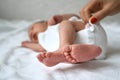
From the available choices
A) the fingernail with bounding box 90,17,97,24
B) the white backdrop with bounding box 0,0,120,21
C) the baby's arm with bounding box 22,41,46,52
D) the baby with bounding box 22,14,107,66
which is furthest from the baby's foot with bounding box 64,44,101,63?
the white backdrop with bounding box 0,0,120,21

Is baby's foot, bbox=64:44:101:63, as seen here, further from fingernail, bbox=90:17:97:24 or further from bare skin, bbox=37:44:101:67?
fingernail, bbox=90:17:97:24

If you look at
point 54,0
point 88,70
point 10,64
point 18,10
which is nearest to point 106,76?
point 88,70

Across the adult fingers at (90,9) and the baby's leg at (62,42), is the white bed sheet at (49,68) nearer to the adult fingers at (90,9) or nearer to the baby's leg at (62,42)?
the baby's leg at (62,42)

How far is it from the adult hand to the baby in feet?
0.11

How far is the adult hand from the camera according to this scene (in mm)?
885

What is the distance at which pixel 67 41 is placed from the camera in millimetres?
857

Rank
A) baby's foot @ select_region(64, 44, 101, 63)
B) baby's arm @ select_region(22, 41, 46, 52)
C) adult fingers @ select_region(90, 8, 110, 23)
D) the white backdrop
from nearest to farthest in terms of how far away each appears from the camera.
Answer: baby's foot @ select_region(64, 44, 101, 63), adult fingers @ select_region(90, 8, 110, 23), baby's arm @ select_region(22, 41, 46, 52), the white backdrop

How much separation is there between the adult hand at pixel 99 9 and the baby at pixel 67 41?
0.03 meters

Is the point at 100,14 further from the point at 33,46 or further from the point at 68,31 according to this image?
the point at 33,46

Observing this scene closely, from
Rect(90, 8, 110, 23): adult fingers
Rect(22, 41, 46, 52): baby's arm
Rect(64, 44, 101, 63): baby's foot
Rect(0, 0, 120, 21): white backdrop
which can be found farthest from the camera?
Rect(0, 0, 120, 21): white backdrop

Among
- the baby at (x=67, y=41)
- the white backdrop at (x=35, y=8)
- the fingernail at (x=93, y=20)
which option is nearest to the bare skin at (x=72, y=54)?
the baby at (x=67, y=41)

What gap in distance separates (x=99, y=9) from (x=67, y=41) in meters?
0.19

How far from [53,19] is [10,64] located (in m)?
0.30

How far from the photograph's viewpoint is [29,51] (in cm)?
106
